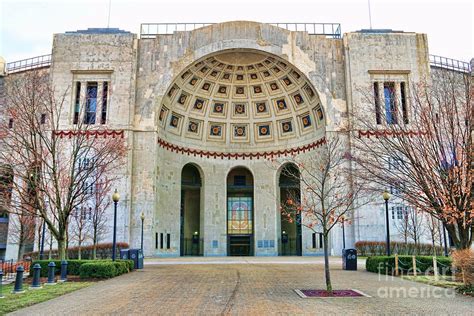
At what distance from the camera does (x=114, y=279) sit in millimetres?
16125

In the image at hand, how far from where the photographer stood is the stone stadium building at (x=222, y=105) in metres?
34.5

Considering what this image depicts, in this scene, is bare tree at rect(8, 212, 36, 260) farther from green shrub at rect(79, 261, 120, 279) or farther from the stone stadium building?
green shrub at rect(79, 261, 120, 279)

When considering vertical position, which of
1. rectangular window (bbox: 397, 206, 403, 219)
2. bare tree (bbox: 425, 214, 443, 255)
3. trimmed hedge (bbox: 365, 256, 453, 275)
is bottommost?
trimmed hedge (bbox: 365, 256, 453, 275)

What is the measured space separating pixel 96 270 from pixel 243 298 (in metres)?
7.70

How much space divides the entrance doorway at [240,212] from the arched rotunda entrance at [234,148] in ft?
0.33

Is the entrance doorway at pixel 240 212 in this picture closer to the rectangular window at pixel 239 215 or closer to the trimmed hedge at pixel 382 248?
the rectangular window at pixel 239 215

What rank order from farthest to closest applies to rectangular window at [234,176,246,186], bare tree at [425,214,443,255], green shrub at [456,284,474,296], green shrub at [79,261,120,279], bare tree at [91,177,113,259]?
rectangular window at [234,176,246,186] < bare tree at [425,214,443,255] < bare tree at [91,177,113,259] < green shrub at [79,261,120,279] < green shrub at [456,284,474,296]

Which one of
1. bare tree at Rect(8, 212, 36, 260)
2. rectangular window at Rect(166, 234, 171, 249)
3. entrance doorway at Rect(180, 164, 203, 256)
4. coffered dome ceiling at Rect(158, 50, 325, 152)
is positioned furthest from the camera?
entrance doorway at Rect(180, 164, 203, 256)

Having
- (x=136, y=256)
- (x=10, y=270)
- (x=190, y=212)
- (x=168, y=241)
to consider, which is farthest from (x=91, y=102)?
(x=136, y=256)

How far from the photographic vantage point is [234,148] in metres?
42.6

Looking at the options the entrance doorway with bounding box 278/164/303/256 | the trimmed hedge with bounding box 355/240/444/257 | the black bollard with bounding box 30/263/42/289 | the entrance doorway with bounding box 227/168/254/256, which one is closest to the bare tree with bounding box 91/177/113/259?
the entrance doorway with bounding box 227/168/254/256

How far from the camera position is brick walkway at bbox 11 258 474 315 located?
9547 mm

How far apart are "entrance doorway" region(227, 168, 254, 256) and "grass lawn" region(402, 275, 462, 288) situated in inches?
1046

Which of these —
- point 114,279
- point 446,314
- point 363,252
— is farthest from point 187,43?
point 446,314
